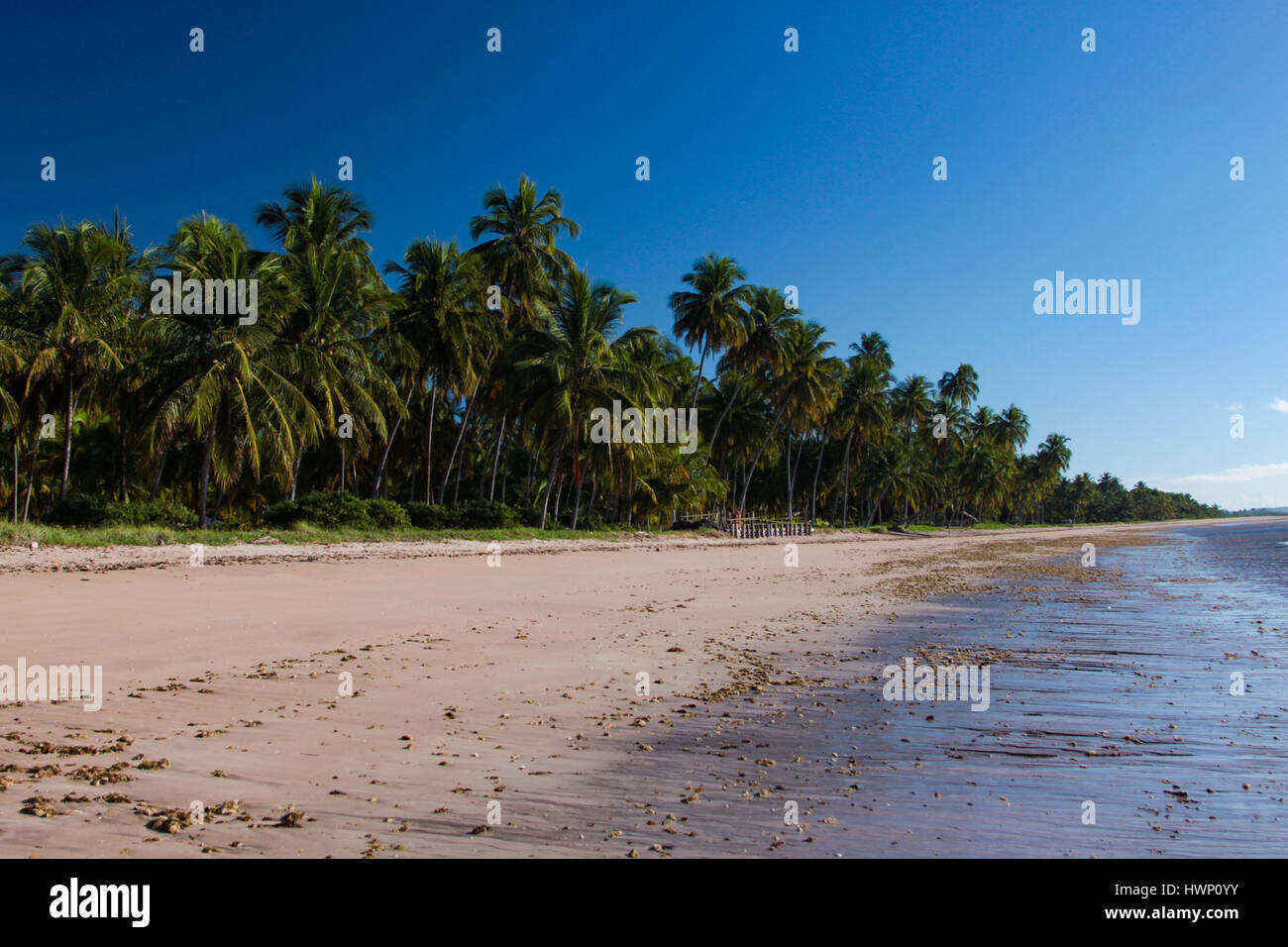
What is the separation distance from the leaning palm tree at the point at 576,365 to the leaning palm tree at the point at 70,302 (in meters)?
13.5

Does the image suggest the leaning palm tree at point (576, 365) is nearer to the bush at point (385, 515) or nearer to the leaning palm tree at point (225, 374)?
the bush at point (385, 515)

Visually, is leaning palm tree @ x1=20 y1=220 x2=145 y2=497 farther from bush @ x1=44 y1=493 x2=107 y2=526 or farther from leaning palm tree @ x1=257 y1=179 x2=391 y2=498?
leaning palm tree @ x1=257 y1=179 x2=391 y2=498

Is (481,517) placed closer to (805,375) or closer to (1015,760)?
(1015,760)

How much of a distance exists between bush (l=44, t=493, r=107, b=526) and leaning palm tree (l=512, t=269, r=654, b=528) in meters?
14.1

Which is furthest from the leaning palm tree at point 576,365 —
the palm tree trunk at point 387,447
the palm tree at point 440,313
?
the palm tree trunk at point 387,447

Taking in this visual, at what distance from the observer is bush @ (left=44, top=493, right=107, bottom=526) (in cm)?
1933

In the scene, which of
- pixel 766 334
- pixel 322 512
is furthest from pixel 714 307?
pixel 322 512

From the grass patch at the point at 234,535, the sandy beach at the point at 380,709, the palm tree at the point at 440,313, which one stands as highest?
the palm tree at the point at 440,313

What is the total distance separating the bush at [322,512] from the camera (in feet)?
73.6

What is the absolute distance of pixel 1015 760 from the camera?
493 centimetres

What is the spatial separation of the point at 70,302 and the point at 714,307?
30.2 m

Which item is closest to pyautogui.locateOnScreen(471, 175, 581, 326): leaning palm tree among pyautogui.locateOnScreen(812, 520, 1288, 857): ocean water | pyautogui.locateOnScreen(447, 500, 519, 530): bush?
pyautogui.locateOnScreen(447, 500, 519, 530): bush
